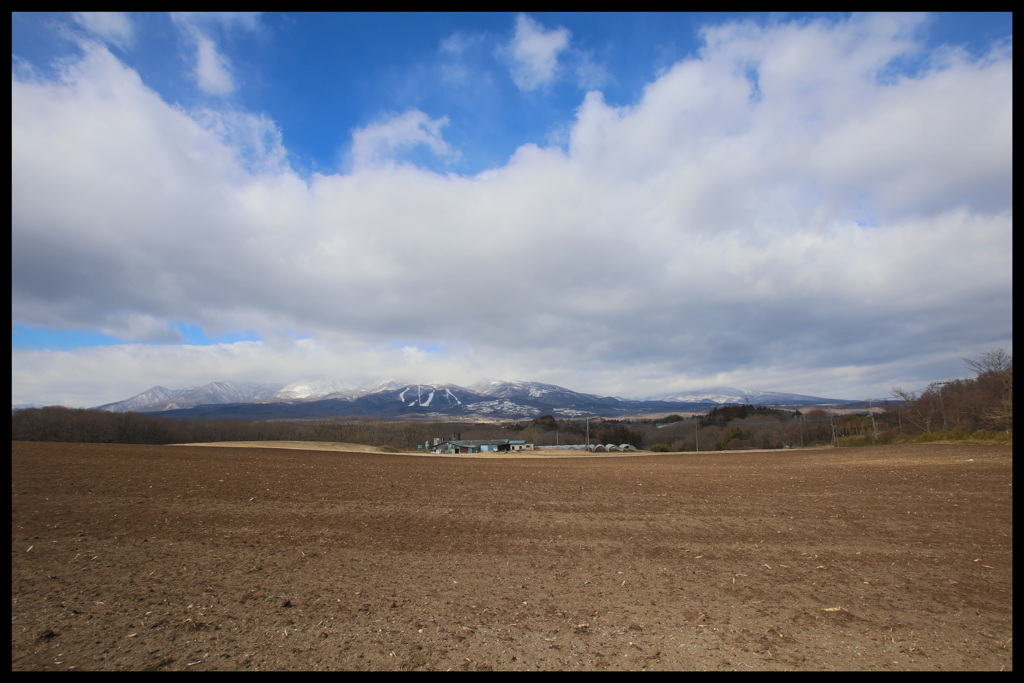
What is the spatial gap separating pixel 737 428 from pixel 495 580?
304ft

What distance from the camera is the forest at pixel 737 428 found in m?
51.4

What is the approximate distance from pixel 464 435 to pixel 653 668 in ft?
487

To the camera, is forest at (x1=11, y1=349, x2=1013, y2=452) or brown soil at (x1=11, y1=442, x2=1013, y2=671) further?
forest at (x1=11, y1=349, x2=1013, y2=452)

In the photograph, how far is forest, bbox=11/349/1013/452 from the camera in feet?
169

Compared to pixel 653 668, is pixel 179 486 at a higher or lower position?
higher

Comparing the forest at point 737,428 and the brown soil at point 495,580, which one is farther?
the forest at point 737,428

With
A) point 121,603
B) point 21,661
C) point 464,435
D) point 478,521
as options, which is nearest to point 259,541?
point 121,603

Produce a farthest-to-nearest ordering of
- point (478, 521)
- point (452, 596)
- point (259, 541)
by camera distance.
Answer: point (478, 521), point (259, 541), point (452, 596)

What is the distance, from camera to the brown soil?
5621 mm

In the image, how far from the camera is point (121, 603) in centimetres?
650

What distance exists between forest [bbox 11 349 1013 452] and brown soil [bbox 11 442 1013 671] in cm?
2318

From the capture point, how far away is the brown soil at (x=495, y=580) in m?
5.62

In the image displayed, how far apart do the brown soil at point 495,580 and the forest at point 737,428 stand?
2318 cm
